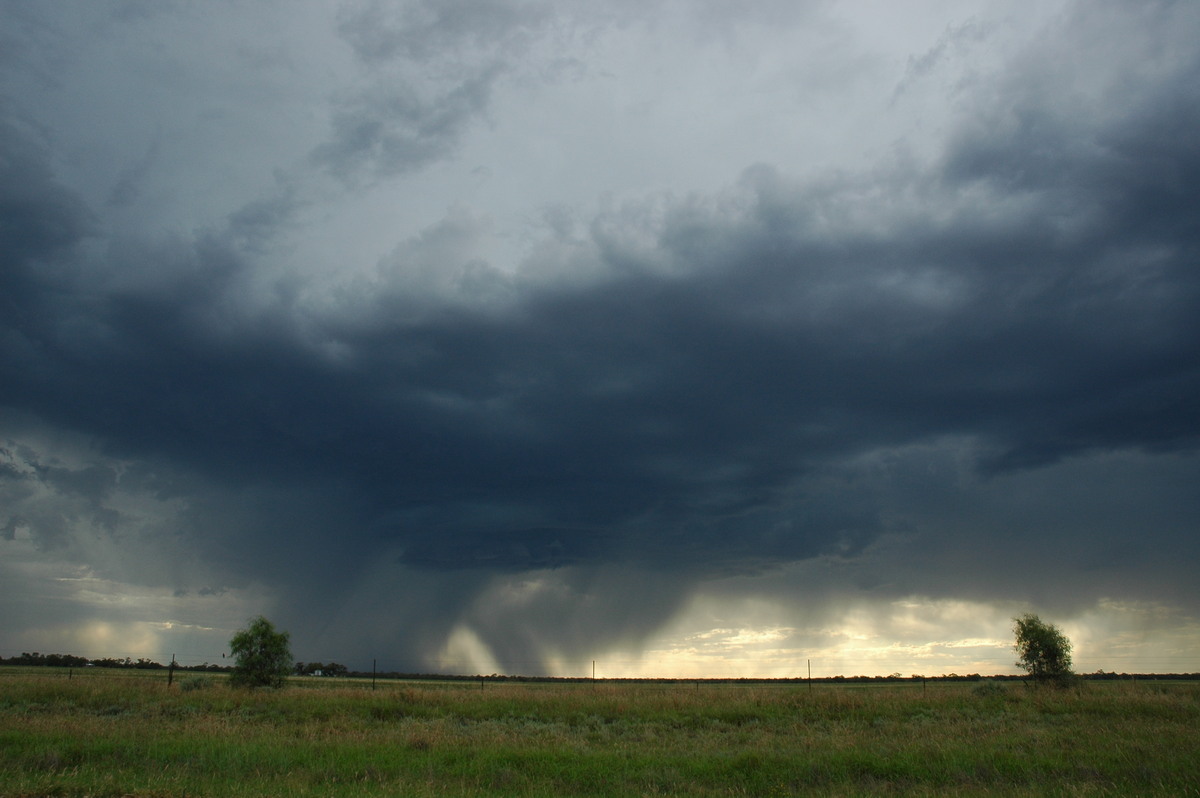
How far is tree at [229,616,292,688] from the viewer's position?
5631 centimetres

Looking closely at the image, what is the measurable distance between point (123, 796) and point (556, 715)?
29.8m

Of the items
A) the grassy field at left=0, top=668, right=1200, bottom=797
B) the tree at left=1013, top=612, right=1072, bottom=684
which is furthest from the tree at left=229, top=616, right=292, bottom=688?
the tree at left=1013, top=612, right=1072, bottom=684

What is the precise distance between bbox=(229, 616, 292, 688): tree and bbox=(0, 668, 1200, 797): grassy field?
12.0 m

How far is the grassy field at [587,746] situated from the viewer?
19125 millimetres

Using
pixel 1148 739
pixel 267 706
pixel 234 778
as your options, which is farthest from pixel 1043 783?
pixel 267 706

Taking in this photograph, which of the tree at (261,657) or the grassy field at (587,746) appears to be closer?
the grassy field at (587,746)

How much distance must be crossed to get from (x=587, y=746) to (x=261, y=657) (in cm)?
4011

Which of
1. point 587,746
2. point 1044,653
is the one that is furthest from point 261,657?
point 1044,653

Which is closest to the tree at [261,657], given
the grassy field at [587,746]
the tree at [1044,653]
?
the grassy field at [587,746]

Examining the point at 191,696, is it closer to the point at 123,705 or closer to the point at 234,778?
the point at 123,705

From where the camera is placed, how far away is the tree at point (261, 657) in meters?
56.3

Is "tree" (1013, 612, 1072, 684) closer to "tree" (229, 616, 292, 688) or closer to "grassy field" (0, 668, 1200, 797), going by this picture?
"grassy field" (0, 668, 1200, 797)

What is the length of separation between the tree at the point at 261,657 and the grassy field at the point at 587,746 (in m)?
12.0

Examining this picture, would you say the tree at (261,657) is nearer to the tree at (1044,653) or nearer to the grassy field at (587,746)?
the grassy field at (587,746)
